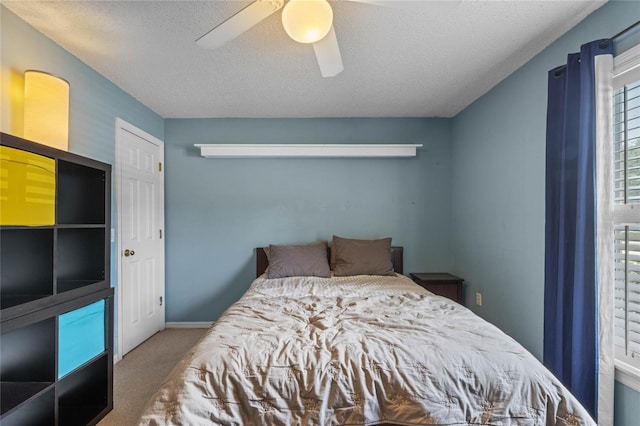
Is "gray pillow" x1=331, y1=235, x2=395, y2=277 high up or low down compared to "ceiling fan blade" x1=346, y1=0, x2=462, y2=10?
down

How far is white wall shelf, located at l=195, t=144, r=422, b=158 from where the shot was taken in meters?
3.20

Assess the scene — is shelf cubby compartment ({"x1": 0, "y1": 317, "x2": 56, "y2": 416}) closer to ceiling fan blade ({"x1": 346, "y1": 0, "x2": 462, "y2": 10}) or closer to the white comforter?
the white comforter

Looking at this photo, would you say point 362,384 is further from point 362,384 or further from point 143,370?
point 143,370

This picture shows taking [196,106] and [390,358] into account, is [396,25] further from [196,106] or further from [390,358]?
[196,106]

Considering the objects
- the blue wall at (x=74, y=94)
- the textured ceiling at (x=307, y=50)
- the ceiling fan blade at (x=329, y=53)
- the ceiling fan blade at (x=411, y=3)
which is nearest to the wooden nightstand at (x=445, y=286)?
the textured ceiling at (x=307, y=50)

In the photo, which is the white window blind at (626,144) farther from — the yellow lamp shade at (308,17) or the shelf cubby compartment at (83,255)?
the shelf cubby compartment at (83,255)

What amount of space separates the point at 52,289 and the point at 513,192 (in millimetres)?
3056

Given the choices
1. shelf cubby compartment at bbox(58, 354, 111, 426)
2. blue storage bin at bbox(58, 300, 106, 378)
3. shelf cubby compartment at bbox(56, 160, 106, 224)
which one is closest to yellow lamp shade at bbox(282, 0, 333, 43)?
shelf cubby compartment at bbox(56, 160, 106, 224)

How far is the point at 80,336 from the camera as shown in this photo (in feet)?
5.50

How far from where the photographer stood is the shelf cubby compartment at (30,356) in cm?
152

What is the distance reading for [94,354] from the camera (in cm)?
179

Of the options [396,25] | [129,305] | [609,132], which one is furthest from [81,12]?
[609,132]

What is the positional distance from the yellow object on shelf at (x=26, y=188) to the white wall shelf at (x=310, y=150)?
1736 millimetres

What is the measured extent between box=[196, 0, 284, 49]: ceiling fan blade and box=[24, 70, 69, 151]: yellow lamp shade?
0.94m
